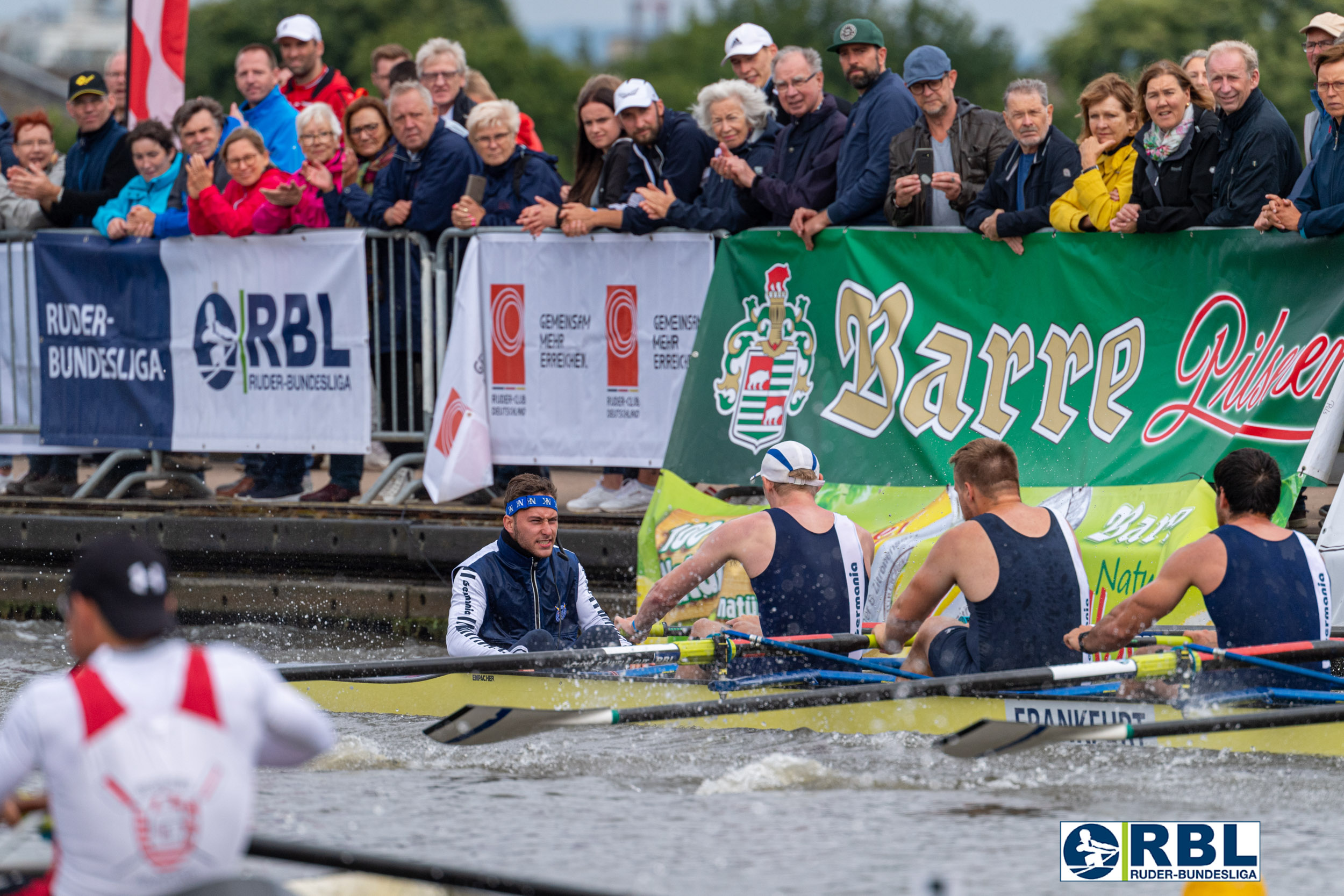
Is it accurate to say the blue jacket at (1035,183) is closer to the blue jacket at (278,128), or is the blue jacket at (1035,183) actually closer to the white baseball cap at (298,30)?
the blue jacket at (278,128)

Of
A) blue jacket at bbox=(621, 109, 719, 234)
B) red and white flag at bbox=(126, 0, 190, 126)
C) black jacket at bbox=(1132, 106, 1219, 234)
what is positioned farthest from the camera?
red and white flag at bbox=(126, 0, 190, 126)

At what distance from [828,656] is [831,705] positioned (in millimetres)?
503

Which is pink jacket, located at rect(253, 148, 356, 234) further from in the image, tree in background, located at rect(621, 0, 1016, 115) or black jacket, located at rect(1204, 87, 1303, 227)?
tree in background, located at rect(621, 0, 1016, 115)

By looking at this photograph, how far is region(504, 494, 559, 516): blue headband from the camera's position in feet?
27.1

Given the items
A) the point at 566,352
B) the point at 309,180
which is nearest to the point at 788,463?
the point at 566,352

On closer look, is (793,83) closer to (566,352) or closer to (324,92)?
(566,352)

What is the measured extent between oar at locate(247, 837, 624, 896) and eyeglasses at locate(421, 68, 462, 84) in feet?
27.2

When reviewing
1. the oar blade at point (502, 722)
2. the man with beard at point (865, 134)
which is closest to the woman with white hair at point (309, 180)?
the man with beard at point (865, 134)

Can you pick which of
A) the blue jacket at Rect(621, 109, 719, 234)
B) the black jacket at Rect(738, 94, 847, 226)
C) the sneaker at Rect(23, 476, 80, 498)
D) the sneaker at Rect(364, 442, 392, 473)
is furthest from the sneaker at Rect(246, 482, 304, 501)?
the black jacket at Rect(738, 94, 847, 226)

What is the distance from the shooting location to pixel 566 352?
10766 millimetres

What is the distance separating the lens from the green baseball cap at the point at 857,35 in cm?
988

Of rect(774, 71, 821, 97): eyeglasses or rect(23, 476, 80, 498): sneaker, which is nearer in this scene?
rect(774, 71, 821, 97): eyeglasses

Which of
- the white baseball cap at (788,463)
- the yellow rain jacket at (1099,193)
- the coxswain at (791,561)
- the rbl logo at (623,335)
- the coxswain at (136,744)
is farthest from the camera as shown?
the rbl logo at (623,335)

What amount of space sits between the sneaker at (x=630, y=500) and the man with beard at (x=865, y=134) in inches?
76.7
